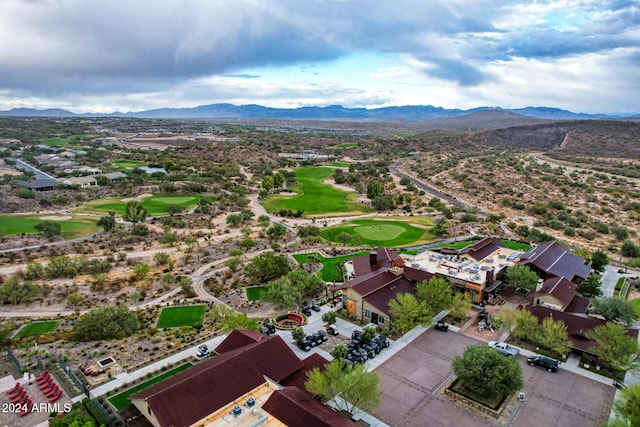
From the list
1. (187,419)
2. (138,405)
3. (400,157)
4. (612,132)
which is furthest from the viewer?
(612,132)

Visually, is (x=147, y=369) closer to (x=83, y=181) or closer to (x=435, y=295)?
(x=435, y=295)

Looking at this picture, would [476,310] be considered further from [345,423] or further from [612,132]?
[612,132]

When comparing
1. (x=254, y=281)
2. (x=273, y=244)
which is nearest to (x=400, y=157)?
(x=273, y=244)

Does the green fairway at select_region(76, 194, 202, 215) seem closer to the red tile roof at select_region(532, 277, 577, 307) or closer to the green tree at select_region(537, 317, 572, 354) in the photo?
the red tile roof at select_region(532, 277, 577, 307)

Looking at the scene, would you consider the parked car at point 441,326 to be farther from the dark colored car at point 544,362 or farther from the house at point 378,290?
the dark colored car at point 544,362

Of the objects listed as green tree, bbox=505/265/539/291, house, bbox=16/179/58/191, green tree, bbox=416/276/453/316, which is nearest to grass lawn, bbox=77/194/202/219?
house, bbox=16/179/58/191

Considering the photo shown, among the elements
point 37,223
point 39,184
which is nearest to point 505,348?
point 37,223
